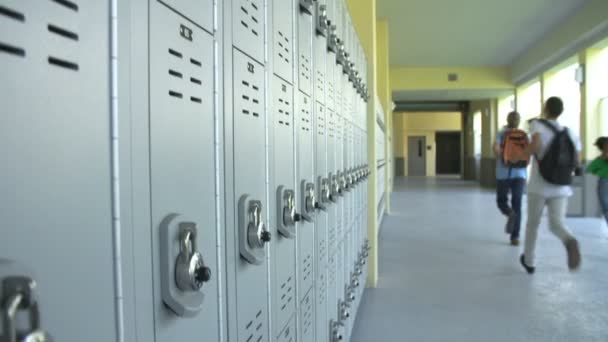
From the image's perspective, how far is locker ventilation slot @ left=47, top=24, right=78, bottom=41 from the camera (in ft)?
1.52

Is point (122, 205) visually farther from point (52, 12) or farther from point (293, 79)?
point (293, 79)

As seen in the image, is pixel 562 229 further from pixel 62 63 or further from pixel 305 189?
pixel 62 63

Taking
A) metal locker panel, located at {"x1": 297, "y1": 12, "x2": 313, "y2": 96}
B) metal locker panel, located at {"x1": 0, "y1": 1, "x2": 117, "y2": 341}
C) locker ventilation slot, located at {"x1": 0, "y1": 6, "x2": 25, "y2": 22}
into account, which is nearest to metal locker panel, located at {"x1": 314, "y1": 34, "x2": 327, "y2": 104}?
metal locker panel, located at {"x1": 297, "y1": 12, "x2": 313, "y2": 96}

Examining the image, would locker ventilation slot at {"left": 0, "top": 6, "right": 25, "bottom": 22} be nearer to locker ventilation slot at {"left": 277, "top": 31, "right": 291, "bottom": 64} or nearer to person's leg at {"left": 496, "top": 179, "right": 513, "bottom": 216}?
locker ventilation slot at {"left": 277, "top": 31, "right": 291, "bottom": 64}

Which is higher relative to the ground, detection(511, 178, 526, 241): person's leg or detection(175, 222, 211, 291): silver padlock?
detection(175, 222, 211, 291): silver padlock

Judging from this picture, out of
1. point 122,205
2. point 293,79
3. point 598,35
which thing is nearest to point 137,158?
point 122,205

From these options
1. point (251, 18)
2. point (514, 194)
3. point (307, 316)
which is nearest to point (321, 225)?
point (307, 316)

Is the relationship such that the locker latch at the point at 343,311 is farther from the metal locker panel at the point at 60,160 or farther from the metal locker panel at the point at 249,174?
the metal locker panel at the point at 60,160

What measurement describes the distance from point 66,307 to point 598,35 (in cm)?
931

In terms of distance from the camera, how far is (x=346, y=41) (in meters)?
2.80

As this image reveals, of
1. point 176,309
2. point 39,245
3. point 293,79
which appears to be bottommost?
point 176,309

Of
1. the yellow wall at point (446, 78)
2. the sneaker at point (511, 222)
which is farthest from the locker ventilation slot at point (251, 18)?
the yellow wall at point (446, 78)

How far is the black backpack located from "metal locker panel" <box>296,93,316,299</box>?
2.87 m

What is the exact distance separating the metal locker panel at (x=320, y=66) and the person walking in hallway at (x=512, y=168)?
4147 millimetres
